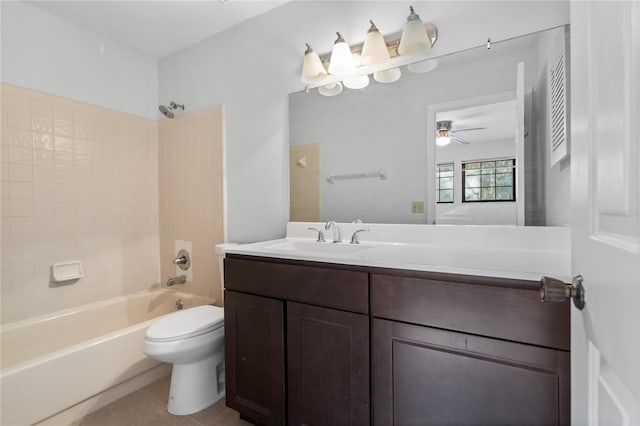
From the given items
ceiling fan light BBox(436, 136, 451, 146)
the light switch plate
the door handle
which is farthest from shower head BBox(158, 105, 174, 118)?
the door handle

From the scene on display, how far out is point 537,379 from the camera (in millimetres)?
873

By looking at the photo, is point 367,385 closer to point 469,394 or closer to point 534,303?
point 469,394

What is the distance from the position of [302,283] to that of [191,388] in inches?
39.9

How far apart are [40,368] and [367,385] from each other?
1603 mm

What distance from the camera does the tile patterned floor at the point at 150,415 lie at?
162 cm

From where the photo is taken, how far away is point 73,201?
211 centimetres

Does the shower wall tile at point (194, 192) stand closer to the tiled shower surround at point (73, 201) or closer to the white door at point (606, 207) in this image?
the tiled shower surround at point (73, 201)

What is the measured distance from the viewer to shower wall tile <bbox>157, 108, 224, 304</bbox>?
2.27 m

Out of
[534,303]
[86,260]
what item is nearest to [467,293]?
[534,303]

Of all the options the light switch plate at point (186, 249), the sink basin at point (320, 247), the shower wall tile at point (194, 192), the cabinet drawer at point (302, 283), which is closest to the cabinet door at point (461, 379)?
the cabinet drawer at point (302, 283)

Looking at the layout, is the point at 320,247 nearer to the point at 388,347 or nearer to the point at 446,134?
the point at 388,347

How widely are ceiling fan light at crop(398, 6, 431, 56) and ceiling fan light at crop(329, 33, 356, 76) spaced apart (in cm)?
30

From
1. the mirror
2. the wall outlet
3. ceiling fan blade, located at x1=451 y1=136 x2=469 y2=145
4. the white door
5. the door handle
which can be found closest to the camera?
the white door

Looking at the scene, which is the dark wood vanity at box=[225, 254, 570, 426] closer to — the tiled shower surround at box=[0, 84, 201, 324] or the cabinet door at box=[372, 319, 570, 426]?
the cabinet door at box=[372, 319, 570, 426]
